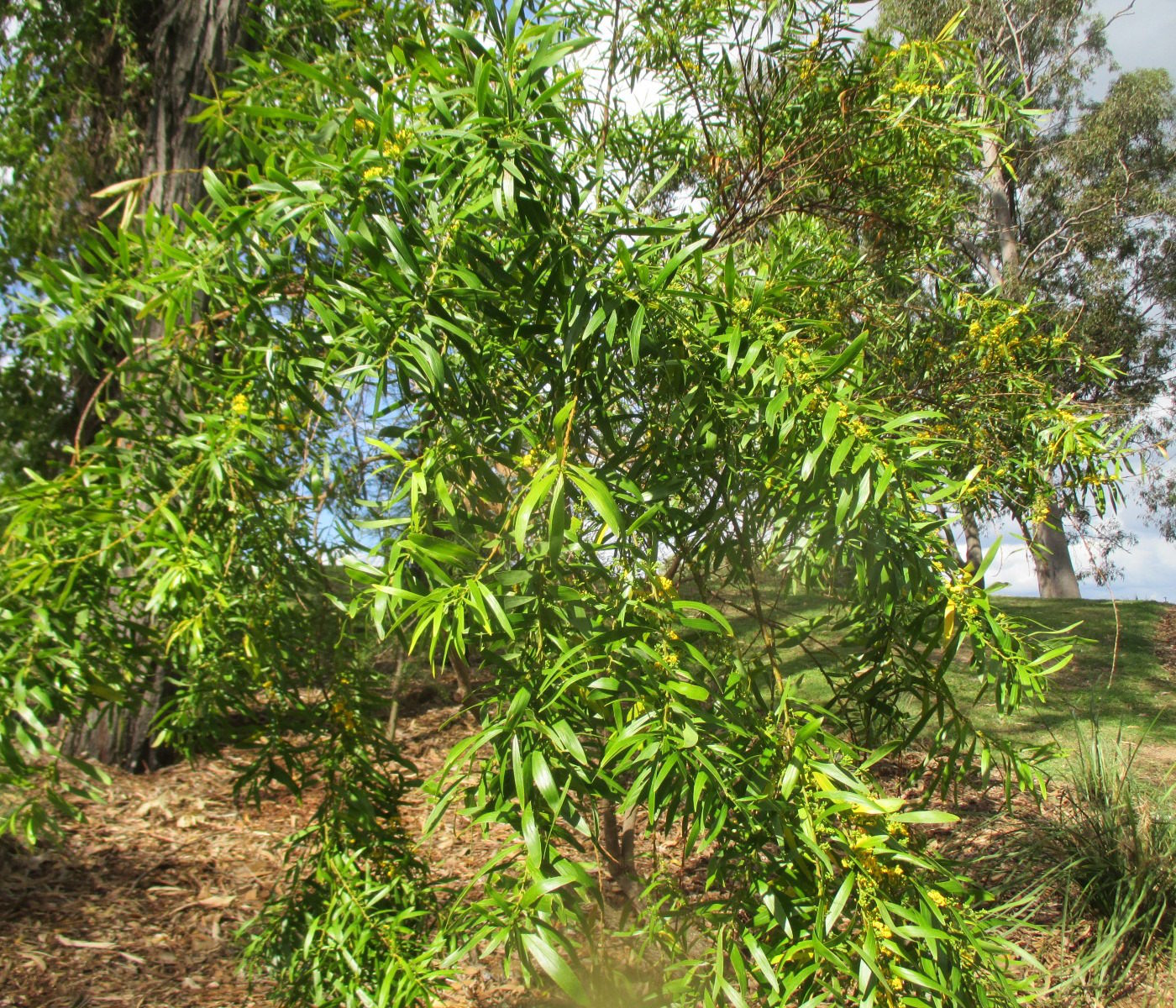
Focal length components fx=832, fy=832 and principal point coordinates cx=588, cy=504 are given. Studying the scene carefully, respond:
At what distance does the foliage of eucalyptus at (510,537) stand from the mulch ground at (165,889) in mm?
1032

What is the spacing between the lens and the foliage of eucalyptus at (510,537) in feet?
3.42

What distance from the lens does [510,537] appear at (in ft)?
3.86

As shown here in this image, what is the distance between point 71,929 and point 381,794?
2309 mm

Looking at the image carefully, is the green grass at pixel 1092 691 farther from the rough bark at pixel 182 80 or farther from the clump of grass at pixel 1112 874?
the rough bark at pixel 182 80

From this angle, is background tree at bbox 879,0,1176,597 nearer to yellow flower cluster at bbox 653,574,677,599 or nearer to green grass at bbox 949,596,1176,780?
green grass at bbox 949,596,1176,780

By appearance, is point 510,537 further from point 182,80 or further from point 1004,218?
point 1004,218

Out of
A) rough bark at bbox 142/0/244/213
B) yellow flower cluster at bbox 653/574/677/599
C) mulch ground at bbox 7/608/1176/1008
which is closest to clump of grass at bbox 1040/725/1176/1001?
mulch ground at bbox 7/608/1176/1008

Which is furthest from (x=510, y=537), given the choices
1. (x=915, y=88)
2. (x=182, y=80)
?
(x=182, y=80)

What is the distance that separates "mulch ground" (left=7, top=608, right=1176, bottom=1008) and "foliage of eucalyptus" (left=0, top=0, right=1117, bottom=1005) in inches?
40.6

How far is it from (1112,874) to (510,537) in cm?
318

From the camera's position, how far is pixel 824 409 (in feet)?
3.77

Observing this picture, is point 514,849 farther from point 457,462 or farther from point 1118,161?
point 1118,161

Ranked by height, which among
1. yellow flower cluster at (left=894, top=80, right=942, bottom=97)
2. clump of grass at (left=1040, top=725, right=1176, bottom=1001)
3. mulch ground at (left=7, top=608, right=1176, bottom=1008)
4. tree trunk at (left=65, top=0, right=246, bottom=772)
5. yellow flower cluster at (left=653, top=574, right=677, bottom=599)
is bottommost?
clump of grass at (left=1040, top=725, right=1176, bottom=1001)

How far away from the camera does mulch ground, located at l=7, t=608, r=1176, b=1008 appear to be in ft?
8.93
